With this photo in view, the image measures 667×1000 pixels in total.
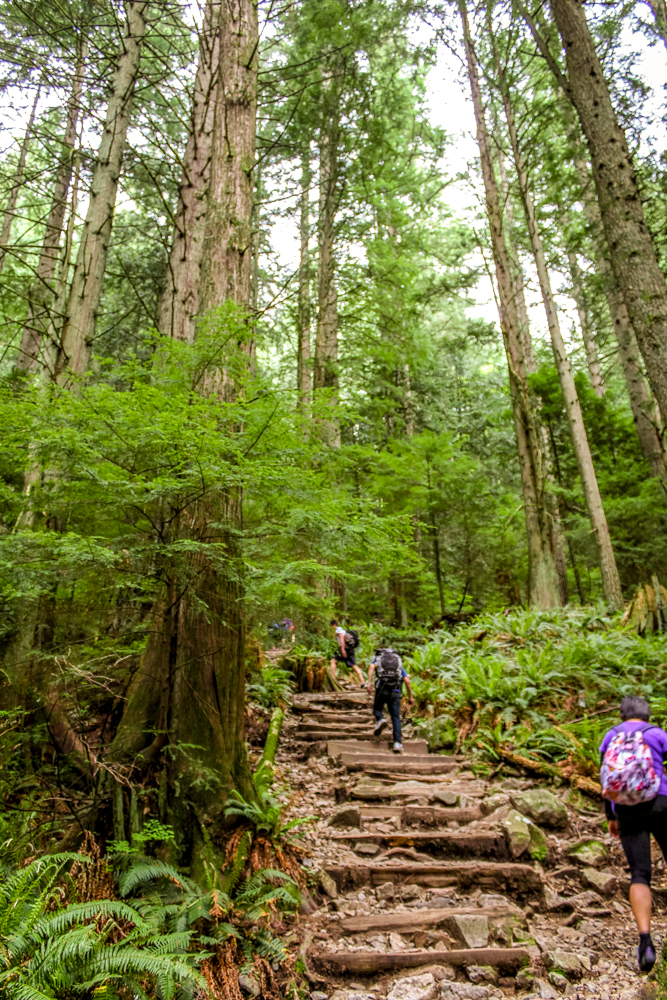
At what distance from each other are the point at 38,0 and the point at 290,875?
9.68 metres

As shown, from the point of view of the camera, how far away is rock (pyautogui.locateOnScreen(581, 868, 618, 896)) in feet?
14.8

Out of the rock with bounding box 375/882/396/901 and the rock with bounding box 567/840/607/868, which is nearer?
the rock with bounding box 375/882/396/901

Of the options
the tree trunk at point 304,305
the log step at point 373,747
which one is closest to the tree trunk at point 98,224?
the tree trunk at point 304,305

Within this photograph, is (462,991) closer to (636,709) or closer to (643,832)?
(643,832)

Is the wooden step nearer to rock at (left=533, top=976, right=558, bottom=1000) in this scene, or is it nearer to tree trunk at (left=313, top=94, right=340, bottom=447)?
rock at (left=533, top=976, right=558, bottom=1000)

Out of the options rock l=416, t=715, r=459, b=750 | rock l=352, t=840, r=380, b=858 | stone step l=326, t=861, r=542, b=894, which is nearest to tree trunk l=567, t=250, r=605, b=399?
rock l=416, t=715, r=459, b=750

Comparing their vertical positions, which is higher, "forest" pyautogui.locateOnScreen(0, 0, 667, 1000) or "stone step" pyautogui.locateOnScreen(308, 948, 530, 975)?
"forest" pyautogui.locateOnScreen(0, 0, 667, 1000)

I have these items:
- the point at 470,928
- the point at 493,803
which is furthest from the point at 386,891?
the point at 493,803

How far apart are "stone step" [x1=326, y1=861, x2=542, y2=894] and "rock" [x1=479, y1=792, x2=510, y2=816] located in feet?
3.06

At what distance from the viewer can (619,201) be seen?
22.2 ft

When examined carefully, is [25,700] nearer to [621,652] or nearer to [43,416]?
[43,416]

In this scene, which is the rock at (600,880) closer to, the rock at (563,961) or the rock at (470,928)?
the rock at (563,961)

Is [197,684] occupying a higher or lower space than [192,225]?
lower

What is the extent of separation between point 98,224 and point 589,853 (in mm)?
8907
